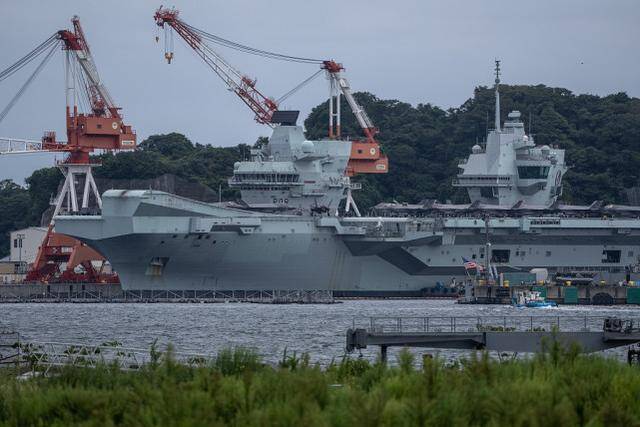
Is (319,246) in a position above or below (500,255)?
below

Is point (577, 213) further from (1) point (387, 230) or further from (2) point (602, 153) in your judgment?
(2) point (602, 153)

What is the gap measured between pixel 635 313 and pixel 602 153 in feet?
173

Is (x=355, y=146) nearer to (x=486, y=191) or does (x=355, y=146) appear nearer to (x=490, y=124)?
(x=486, y=191)

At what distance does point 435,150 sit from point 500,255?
40105 mm

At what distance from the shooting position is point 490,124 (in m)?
120

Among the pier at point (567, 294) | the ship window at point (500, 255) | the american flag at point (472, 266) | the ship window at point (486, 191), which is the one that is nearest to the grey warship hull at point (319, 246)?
the ship window at point (500, 255)

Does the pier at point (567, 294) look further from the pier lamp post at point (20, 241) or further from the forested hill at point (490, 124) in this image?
the pier lamp post at point (20, 241)

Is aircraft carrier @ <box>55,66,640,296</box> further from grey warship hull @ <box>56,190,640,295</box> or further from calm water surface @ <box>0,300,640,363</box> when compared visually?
calm water surface @ <box>0,300,640,363</box>

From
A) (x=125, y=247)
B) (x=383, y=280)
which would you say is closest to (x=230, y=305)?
(x=125, y=247)

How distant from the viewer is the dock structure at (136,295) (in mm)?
75625

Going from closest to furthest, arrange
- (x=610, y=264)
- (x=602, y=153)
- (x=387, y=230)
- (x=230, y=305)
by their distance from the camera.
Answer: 1. (x=230, y=305)
2. (x=387, y=230)
3. (x=610, y=264)
4. (x=602, y=153)

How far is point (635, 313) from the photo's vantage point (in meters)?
62.9

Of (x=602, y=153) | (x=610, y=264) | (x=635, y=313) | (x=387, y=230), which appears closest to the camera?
(x=635, y=313)

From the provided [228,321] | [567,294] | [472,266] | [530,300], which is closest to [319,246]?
[472,266]
